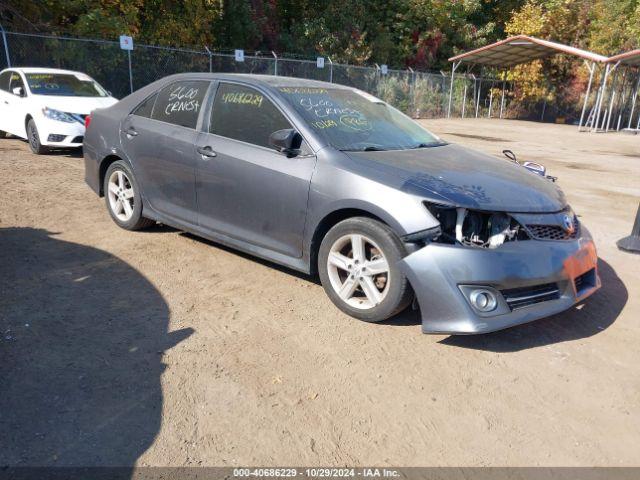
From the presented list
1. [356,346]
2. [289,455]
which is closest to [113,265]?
[356,346]

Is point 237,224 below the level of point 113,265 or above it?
above

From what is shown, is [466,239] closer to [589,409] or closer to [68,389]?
[589,409]

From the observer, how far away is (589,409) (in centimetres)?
291

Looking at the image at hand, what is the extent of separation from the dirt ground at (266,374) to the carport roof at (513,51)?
2275cm

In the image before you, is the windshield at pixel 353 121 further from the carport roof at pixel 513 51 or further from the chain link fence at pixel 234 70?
the carport roof at pixel 513 51

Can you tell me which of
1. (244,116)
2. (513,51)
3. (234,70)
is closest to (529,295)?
(244,116)

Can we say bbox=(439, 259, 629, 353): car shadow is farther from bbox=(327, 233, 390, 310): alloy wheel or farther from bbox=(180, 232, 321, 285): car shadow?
bbox=(180, 232, 321, 285): car shadow

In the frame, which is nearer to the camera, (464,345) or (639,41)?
(464,345)

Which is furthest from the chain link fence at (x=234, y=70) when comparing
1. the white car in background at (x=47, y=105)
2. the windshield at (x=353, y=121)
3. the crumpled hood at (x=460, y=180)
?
the crumpled hood at (x=460, y=180)

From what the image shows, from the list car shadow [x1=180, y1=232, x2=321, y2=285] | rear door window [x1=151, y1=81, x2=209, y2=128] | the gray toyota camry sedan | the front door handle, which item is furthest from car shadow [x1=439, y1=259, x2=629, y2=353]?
rear door window [x1=151, y1=81, x2=209, y2=128]

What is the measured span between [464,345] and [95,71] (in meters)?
16.1

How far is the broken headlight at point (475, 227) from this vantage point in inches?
132

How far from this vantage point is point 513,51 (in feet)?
90.6

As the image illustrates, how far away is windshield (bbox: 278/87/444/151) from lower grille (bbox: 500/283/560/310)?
1.53 metres
